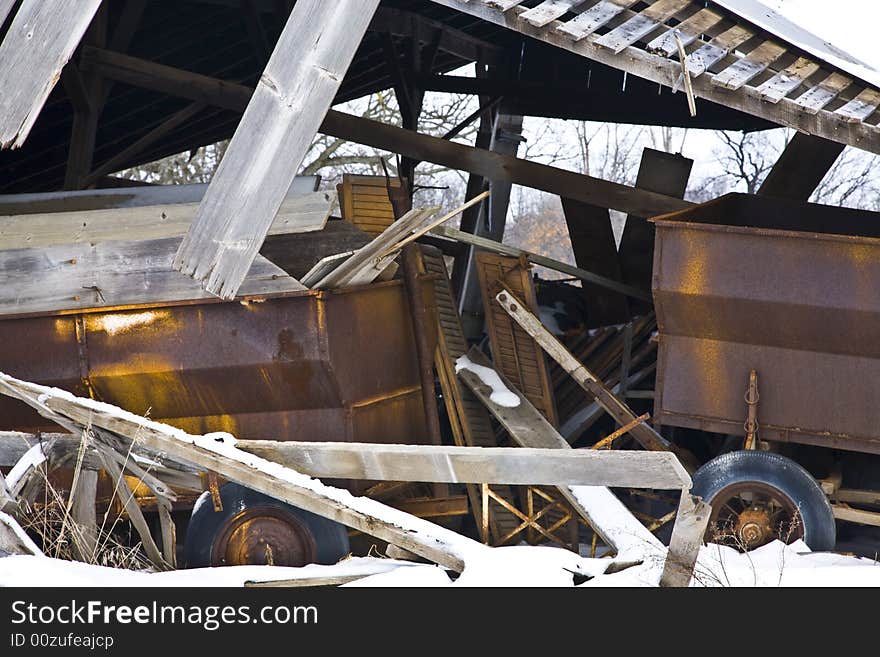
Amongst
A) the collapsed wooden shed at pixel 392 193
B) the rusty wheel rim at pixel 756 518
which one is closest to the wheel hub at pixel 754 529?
the rusty wheel rim at pixel 756 518

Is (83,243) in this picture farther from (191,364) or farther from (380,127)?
(380,127)

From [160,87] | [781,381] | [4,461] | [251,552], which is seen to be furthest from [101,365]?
[781,381]

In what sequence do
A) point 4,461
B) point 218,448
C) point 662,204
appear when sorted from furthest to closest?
point 662,204
point 4,461
point 218,448

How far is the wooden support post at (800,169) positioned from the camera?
375 inches

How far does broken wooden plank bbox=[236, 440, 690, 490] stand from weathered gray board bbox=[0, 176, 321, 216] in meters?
2.66

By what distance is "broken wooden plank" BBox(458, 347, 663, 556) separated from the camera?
646 cm

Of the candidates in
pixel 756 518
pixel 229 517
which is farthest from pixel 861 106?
pixel 229 517

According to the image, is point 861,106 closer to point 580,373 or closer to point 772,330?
point 772,330

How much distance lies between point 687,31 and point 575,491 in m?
3.11

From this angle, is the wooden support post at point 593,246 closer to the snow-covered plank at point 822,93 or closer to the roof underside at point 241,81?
the roof underside at point 241,81

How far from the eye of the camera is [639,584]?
4.95m
